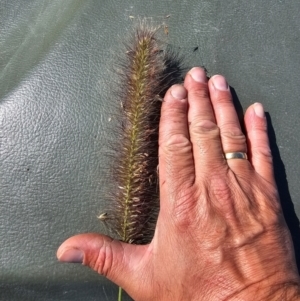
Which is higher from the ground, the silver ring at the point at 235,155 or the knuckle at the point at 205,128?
the knuckle at the point at 205,128

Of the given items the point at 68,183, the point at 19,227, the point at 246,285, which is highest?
the point at 68,183

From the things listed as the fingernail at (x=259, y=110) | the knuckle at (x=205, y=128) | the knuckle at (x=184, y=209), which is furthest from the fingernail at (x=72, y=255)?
the fingernail at (x=259, y=110)

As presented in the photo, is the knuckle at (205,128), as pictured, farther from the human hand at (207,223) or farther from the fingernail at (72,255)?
the fingernail at (72,255)

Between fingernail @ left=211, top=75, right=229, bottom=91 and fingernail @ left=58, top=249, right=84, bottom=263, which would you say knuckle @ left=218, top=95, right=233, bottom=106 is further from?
fingernail @ left=58, top=249, right=84, bottom=263

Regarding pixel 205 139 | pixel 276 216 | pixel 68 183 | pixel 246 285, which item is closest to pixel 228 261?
pixel 246 285

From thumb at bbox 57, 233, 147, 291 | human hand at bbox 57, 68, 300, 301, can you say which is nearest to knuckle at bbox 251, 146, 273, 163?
human hand at bbox 57, 68, 300, 301

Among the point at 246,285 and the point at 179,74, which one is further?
the point at 179,74

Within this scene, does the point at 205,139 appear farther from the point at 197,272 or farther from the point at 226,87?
the point at 197,272
